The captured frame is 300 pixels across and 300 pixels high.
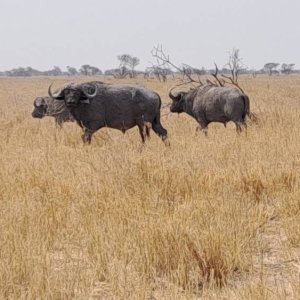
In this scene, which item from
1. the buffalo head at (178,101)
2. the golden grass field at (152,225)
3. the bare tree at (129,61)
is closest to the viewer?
the golden grass field at (152,225)

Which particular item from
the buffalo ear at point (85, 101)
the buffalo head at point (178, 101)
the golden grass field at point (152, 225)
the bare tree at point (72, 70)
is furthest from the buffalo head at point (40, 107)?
the bare tree at point (72, 70)

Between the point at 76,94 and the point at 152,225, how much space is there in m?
6.44

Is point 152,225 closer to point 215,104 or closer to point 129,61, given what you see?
point 215,104

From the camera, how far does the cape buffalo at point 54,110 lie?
13914 millimetres

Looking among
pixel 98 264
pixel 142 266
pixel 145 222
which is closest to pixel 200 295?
pixel 142 266

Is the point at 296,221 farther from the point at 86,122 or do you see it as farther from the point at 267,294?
the point at 86,122

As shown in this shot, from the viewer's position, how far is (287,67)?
125500mm

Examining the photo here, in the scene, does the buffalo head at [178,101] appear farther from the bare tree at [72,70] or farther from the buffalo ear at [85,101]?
the bare tree at [72,70]

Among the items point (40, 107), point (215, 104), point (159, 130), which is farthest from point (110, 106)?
point (40, 107)

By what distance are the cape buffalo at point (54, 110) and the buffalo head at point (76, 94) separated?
344 centimetres

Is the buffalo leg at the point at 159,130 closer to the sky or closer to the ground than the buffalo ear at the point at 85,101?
closer to the ground

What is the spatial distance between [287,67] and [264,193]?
127m

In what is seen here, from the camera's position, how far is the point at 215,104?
1125cm

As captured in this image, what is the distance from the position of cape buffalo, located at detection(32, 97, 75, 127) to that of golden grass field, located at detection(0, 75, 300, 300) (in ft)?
23.0
